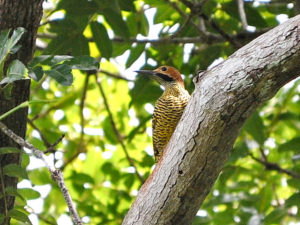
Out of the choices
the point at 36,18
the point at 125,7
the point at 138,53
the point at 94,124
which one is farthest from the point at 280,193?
the point at 36,18

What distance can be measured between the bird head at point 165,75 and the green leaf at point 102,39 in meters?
0.64

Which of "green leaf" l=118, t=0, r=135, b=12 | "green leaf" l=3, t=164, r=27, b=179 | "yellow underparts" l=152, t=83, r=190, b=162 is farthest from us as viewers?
"yellow underparts" l=152, t=83, r=190, b=162

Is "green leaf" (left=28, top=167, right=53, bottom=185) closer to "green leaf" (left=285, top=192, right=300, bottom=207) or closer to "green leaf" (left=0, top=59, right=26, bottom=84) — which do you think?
"green leaf" (left=285, top=192, right=300, bottom=207)

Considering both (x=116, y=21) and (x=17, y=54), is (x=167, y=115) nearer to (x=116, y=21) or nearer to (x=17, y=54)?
(x=116, y=21)

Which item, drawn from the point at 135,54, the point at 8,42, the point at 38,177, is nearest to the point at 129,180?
the point at 38,177

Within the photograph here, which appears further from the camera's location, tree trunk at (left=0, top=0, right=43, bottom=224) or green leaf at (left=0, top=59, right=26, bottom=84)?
tree trunk at (left=0, top=0, right=43, bottom=224)

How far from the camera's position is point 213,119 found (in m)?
3.19

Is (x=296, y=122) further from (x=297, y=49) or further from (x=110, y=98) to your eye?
(x=297, y=49)

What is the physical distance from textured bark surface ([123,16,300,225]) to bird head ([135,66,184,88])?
1.95 metres

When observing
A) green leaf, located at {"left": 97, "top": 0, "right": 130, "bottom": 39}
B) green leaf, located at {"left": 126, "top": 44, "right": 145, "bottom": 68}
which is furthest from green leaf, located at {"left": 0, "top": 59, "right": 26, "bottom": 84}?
green leaf, located at {"left": 126, "top": 44, "right": 145, "bottom": 68}

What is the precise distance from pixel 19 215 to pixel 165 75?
2110mm

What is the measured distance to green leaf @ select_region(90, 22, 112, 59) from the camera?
15.7ft

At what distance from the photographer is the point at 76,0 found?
4.44 m

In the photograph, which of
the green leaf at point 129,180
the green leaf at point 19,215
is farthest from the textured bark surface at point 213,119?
the green leaf at point 129,180
